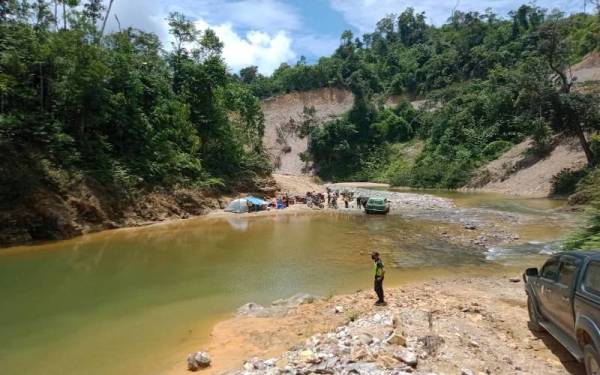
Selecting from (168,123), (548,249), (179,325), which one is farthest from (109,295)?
(168,123)

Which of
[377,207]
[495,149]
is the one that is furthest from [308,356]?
[495,149]

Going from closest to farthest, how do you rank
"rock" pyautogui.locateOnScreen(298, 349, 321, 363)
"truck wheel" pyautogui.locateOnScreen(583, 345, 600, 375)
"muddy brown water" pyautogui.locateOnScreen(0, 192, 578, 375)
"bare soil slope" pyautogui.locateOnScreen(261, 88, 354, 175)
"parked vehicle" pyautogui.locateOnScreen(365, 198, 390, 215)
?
"truck wheel" pyautogui.locateOnScreen(583, 345, 600, 375) → "rock" pyautogui.locateOnScreen(298, 349, 321, 363) → "muddy brown water" pyautogui.locateOnScreen(0, 192, 578, 375) → "parked vehicle" pyautogui.locateOnScreen(365, 198, 390, 215) → "bare soil slope" pyautogui.locateOnScreen(261, 88, 354, 175)

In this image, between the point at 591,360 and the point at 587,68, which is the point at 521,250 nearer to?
the point at 591,360

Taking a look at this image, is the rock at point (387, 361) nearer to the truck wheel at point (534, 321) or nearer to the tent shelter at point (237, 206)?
the truck wheel at point (534, 321)

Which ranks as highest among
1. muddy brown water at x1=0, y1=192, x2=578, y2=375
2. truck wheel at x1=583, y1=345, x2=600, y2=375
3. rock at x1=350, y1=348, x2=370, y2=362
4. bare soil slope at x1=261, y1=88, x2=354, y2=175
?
bare soil slope at x1=261, y1=88, x2=354, y2=175

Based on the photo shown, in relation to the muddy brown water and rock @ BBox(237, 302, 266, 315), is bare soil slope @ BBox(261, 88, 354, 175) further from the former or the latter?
rock @ BBox(237, 302, 266, 315)

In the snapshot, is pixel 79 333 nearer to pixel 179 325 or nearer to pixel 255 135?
pixel 179 325

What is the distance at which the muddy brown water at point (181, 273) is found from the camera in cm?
1000

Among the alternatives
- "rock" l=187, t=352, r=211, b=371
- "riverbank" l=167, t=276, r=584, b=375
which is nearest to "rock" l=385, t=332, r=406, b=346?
"riverbank" l=167, t=276, r=584, b=375

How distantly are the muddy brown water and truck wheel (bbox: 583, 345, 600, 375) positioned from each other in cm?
751

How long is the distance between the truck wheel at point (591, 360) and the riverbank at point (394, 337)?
91cm

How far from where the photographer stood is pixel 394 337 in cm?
723

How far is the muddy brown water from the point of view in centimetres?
1000

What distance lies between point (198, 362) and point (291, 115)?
93.9 meters
